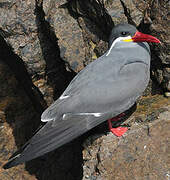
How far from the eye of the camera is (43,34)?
598cm

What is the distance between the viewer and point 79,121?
4449 mm

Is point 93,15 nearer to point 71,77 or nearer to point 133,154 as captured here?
point 71,77

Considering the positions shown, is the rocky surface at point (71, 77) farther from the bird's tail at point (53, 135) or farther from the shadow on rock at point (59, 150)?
the bird's tail at point (53, 135)

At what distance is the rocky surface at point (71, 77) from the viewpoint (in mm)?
4492

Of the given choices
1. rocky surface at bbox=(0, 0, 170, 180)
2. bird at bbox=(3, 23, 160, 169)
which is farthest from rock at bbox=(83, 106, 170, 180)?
bird at bbox=(3, 23, 160, 169)

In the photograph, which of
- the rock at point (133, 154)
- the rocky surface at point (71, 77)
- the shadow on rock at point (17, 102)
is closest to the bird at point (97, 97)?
the rock at point (133, 154)

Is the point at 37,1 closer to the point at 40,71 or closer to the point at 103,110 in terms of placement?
the point at 40,71

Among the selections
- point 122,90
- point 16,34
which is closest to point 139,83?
point 122,90

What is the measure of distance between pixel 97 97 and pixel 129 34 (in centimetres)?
121

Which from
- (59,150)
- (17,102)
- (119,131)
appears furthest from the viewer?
(17,102)

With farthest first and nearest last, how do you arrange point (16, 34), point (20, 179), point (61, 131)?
point (20, 179) → point (16, 34) → point (61, 131)

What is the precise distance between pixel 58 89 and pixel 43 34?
113 centimetres

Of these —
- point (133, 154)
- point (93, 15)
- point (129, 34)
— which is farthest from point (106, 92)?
point (93, 15)

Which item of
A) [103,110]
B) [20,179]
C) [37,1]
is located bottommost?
[20,179]
